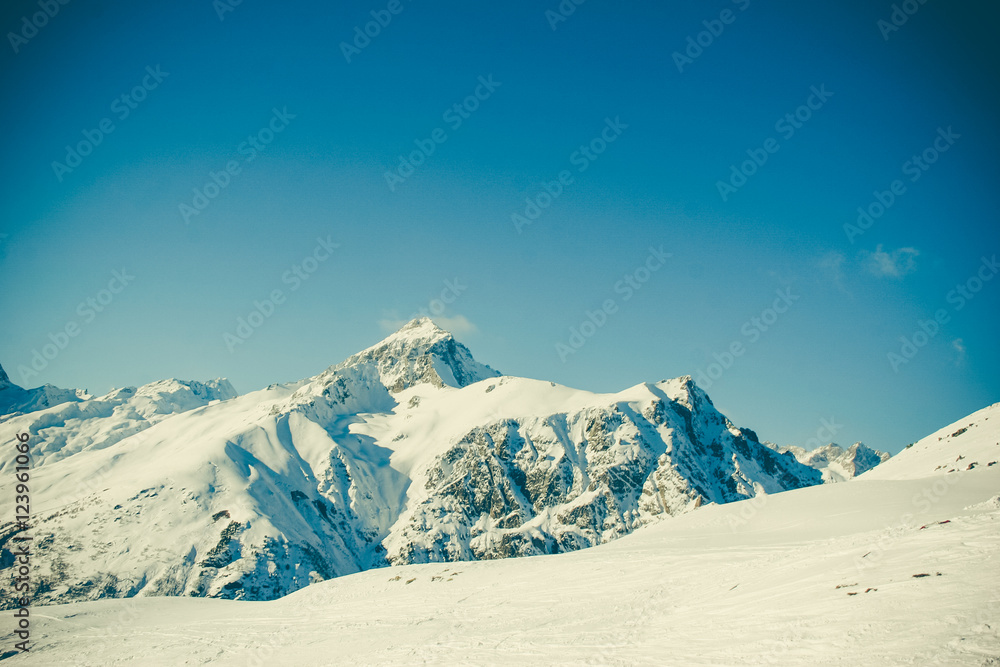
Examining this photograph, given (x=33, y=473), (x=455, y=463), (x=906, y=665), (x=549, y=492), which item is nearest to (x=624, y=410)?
(x=549, y=492)

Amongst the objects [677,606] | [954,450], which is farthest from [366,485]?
[677,606]

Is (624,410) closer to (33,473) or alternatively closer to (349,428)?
(349,428)

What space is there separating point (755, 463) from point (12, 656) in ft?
635

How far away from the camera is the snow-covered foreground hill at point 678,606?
1584cm

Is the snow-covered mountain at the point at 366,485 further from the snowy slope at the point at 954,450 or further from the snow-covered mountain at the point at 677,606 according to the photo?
the snow-covered mountain at the point at 677,606

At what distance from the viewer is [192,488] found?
113 meters

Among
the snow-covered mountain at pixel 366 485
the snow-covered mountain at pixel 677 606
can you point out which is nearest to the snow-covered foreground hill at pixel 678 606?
the snow-covered mountain at pixel 677 606

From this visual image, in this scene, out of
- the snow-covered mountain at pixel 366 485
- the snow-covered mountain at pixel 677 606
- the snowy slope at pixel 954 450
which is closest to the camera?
the snow-covered mountain at pixel 677 606

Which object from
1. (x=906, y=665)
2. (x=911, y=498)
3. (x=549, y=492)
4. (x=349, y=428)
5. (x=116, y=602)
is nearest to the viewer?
(x=906, y=665)

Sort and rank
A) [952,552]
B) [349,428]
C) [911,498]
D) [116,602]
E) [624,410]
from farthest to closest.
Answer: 1. [349,428]
2. [624,410]
3. [116,602]
4. [911,498]
5. [952,552]

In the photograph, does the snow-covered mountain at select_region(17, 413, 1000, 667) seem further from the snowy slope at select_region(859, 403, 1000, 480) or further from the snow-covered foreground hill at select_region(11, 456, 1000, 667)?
the snowy slope at select_region(859, 403, 1000, 480)

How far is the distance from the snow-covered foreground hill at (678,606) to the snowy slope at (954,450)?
1883 centimetres

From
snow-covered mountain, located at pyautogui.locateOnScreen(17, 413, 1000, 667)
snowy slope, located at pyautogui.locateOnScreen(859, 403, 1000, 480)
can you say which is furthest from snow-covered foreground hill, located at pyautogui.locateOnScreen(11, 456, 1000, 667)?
snowy slope, located at pyautogui.locateOnScreen(859, 403, 1000, 480)

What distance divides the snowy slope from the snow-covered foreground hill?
1883 cm
